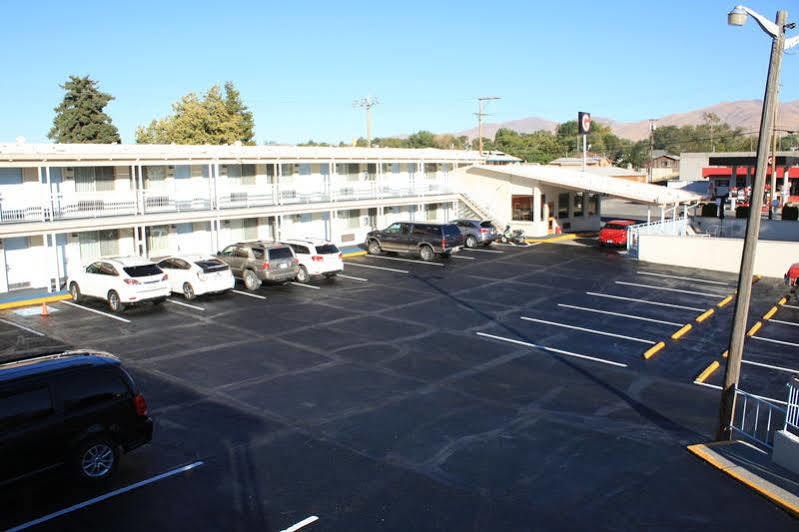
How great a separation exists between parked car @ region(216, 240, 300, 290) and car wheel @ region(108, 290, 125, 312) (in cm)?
508

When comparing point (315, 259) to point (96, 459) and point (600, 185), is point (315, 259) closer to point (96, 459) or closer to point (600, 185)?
point (96, 459)

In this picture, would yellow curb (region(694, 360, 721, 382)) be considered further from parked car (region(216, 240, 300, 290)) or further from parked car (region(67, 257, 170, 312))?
parked car (region(67, 257, 170, 312))

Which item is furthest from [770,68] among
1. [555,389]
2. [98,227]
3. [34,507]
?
[98,227]

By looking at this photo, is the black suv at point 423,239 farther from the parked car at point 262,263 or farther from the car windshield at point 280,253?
the car windshield at point 280,253

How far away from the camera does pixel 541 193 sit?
1591 inches

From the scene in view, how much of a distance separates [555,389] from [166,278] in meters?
13.7

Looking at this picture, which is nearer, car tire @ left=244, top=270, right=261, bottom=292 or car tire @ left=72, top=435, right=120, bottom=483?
car tire @ left=72, top=435, right=120, bottom=483

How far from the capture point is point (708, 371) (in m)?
15.0

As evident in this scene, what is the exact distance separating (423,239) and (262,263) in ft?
32.6

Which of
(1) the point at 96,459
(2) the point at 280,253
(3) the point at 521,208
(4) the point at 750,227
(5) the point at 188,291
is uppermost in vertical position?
(4) the point at 750,227

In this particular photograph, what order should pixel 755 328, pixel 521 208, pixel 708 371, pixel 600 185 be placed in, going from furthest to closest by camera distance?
pixel 521 208 < pixel 600 185 < pixel 755 328 < pixel 708 371

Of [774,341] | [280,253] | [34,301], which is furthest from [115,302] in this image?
[774,341]

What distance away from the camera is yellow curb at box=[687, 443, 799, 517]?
26.7 feet

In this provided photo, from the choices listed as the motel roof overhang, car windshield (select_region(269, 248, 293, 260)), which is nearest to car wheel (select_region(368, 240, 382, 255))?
car windshield (select_region(269, 248, 293, 260))
